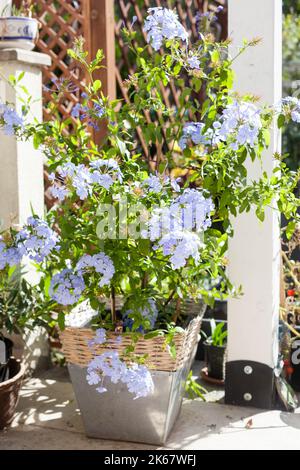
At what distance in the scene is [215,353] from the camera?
298 centimetres

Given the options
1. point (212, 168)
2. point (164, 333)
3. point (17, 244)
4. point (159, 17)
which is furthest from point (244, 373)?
point (159, 17)

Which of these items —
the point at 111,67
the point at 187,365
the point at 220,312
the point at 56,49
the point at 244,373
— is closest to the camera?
the point at 187,365

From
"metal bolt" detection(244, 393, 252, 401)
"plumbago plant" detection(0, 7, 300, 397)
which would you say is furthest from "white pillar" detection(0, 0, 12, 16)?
"metal bolt" detection(244, 393, 252, 401)

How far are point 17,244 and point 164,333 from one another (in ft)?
1.91

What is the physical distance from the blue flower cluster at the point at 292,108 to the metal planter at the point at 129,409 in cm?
96

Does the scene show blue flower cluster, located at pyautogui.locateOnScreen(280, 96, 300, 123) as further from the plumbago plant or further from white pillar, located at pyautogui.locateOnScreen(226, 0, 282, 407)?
white pillar, located at pyautogui.locateOnScreen(226, 0, 282, 407)

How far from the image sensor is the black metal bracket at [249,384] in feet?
8.79

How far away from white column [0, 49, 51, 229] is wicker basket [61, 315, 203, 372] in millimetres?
703

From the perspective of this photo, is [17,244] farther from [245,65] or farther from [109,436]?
[245,65]

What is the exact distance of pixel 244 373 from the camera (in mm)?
2715

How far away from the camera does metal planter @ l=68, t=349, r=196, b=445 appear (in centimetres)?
233

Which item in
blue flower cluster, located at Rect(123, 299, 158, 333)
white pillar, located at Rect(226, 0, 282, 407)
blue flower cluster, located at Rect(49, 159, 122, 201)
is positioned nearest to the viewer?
blue flower cluster, located at Rect(49, 159, 122, 201)

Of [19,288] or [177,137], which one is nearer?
[177,137]
